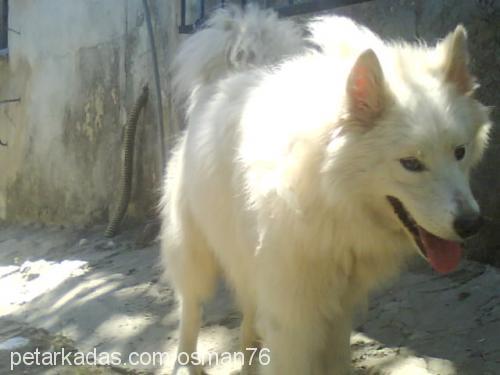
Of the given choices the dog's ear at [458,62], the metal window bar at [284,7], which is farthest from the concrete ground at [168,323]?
the metal window bar at [284,7]

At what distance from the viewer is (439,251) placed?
7.80 feet

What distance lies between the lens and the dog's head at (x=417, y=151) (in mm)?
2227

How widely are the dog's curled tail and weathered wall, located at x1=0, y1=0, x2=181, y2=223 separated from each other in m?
2.17

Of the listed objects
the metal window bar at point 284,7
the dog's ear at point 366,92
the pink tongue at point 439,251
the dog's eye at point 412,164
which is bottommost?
the pink tongue at point 439,251

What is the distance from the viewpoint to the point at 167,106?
236 inches

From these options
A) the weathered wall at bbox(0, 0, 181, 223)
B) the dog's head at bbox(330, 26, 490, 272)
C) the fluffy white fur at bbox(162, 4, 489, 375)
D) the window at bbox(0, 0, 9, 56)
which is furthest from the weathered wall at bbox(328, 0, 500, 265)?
the window at bbox(0, 0, 9, 56)

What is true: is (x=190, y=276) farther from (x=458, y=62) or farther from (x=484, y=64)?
(x=484, y=64)

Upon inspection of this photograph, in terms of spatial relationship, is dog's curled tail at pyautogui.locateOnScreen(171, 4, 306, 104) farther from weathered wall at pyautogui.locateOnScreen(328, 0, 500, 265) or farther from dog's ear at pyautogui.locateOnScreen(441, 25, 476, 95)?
dog's ear at pyautogui.locateOnScreen(441, 25, 476, 95)

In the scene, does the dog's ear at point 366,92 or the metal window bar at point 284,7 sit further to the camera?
the metal window bar at point 284,7

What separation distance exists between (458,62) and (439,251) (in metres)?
0.73

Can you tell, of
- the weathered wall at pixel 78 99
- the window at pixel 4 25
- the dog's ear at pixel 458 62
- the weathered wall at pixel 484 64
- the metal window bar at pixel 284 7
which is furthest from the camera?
the window at pixel 4 25

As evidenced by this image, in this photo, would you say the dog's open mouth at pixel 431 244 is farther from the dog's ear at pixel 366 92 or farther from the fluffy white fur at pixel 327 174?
the dog's ear at pixel 366 92

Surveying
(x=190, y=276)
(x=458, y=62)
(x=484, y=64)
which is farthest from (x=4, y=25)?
(x=458, y=62)

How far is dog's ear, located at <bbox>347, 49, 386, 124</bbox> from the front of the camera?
7.58ft
